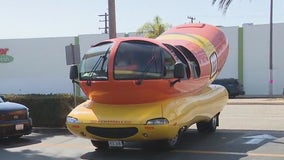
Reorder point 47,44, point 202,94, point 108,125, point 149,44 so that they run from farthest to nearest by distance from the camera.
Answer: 1. point 47,44
2. point 202,94
3. point 149,44
4. point 108,125

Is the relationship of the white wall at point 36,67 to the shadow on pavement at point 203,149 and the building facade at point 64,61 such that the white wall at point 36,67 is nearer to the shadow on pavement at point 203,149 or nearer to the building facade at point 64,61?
the building facade at point 64,61

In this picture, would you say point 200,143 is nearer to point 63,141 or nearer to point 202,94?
point 202,94

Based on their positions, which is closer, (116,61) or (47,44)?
(116,61)

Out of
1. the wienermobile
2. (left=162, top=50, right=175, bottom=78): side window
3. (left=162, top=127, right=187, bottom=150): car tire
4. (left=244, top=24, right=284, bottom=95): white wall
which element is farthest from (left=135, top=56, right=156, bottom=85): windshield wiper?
(left=244, top=24, right=284, bottom=95): white wall

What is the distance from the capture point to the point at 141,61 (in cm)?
1005

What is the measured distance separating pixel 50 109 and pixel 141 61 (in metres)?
5.98

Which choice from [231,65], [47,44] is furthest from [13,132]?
[47,44]

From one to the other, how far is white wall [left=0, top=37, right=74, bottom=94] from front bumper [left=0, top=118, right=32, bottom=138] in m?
33.9

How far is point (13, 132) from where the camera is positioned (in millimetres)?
12469

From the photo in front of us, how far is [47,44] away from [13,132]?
35533mm

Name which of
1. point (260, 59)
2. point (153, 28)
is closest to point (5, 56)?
point (153, 28)

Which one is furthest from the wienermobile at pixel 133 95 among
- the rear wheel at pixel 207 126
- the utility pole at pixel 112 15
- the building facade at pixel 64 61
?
the building facade at pixel 64 61

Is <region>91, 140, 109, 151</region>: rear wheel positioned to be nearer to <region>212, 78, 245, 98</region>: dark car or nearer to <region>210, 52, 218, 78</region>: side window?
<region>210, 52, 218, 78</region>: side window

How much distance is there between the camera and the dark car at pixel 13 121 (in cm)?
1228
